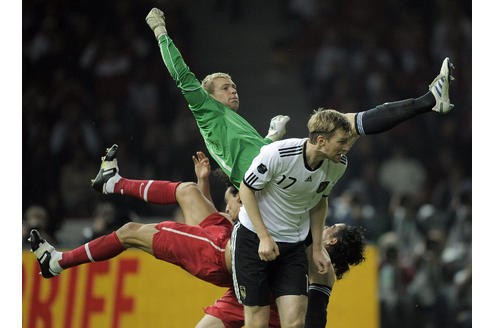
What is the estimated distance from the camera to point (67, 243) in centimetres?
942

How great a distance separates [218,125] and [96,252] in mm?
1137

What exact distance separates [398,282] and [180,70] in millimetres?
3459

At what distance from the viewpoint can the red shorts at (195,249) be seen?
5504mm

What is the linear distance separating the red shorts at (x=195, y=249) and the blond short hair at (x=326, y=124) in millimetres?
966

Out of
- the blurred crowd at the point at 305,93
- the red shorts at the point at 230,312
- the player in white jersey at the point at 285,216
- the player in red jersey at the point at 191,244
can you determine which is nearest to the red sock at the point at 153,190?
the player in red jersey at the point at 191,244

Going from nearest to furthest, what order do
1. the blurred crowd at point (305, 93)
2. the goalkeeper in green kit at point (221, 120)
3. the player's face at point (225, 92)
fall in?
the goalkeeper in green kit at point (221, 120), the player's face at point (225, 92), the blurred crowd at point (305, 93)

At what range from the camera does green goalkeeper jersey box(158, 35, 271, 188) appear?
5.90m

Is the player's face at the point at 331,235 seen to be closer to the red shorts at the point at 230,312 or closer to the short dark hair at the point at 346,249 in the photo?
the short dark hair at the point at 346,249

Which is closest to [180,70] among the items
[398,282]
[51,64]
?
[398,282]

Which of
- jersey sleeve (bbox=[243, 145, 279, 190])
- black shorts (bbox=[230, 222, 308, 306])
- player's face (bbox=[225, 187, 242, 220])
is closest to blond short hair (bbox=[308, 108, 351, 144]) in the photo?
jersey sleeve (bbox=[243, 145, 279, 190])

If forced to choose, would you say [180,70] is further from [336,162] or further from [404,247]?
[404,247]

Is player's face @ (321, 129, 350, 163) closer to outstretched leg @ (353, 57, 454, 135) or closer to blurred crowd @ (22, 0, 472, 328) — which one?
outstretched leg @ (353, 57, 454, 135)

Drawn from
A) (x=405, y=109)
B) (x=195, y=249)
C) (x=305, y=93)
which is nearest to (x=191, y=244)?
(x=195, y=249)

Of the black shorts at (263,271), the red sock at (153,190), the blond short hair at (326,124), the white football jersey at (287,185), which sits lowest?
the black shorts at (263,271)
